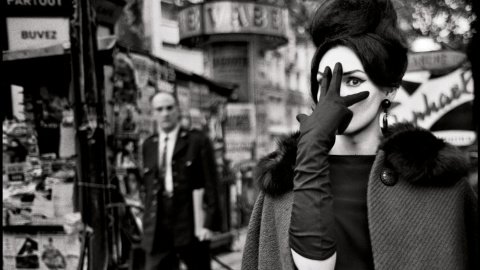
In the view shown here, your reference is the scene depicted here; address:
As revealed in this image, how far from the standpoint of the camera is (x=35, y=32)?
5.44m

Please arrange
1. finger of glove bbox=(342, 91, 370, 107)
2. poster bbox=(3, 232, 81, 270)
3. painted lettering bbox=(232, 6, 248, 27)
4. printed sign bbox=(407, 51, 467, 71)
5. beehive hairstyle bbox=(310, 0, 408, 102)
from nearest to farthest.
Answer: finger of glove bbox=(342, 91, 370, 107), beehive hairstyle bbox=(310, 0, 408, 102), poster bbox=(3, 232, 81, 270), printed sign bbox=(407, 51, 467, 71), painted lettering bbox=(232, 6, 248, 27)

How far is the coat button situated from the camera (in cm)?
201

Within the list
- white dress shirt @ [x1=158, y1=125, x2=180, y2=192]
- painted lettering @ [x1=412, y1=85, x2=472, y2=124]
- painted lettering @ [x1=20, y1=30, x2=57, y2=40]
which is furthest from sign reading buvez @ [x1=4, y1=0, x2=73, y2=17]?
painted lettering @ [x1=412, y1=85, x2=472, y2=124]

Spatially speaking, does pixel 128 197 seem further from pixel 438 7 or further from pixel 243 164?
pixel 438 7

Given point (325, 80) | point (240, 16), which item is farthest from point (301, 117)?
point (240, 16)

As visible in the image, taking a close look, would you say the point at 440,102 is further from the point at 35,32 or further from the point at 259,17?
the point at 259,17

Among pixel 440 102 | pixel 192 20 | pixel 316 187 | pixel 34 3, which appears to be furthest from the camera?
pixel 192 20

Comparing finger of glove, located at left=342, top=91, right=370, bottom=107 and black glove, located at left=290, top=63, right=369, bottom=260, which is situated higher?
finger of glove, located at left=342, top=91, right=370, bottom=107

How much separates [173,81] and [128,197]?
2119 millimetres

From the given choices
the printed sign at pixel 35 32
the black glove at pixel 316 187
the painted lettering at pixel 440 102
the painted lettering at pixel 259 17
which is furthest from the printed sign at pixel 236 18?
the black glove at pixel 316 187

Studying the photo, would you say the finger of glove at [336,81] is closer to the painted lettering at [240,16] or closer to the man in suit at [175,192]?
the man in suit at [175,192]

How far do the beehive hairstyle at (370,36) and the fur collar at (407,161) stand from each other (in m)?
0.20

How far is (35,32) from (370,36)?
4160mm

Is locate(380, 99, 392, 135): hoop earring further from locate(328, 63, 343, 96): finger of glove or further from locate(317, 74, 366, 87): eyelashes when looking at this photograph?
locate(328, 63, 343, 96): finger of glove
